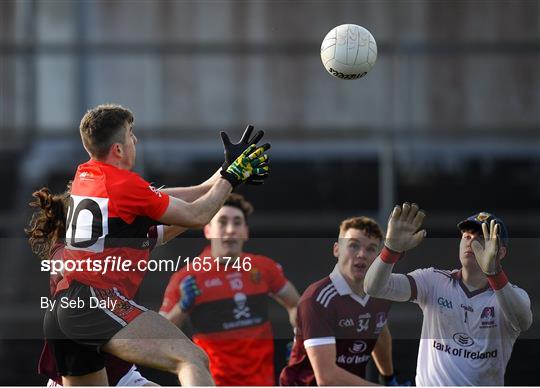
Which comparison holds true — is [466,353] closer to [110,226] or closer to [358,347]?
[358,347]

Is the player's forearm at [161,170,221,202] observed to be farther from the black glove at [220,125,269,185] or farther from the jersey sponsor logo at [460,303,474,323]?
the jersey sponsor logo at [460,303,474,323]

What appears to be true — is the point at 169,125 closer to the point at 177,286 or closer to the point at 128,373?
the point at 177,286

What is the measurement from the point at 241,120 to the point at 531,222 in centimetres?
338

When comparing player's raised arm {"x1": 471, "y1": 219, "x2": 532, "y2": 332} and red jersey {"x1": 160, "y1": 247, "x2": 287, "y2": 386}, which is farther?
red jersey {"x1": 160, "y1": 247, "x2": 287, "y2": 386}

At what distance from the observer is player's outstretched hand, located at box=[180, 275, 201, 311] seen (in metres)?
7.27

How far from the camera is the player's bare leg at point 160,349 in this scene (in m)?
5.02

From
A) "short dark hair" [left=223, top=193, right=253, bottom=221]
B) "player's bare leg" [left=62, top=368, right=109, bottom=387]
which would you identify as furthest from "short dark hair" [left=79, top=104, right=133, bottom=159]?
"short dark hair" [left=223, top=193, right=253, bottom=221]

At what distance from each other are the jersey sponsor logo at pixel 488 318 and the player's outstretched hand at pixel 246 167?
1397mm

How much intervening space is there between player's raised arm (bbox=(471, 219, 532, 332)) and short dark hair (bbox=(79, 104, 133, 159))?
6.21 ft

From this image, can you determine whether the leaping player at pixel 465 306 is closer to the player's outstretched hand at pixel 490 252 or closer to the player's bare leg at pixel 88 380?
the player's outstretched hand at pixel 490 252

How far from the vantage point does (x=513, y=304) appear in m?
5.65

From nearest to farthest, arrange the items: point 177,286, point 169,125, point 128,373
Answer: point 128,373
point 177,286
point 169,125

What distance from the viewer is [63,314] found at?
523 centimetres

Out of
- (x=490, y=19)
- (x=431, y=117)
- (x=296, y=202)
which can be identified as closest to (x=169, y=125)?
(x=296, y=202)
